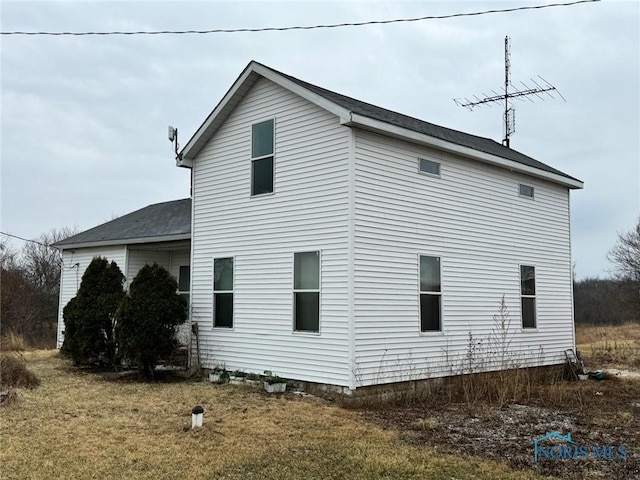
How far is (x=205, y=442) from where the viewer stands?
5961 millimetres

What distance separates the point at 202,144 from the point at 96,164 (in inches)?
615

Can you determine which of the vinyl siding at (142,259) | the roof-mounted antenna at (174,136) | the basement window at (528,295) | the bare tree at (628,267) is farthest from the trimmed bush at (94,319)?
the bare tree at (628,267)

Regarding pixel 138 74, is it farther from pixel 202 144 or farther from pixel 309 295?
pixel 309 295

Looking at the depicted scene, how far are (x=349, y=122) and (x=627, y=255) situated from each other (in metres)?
28.0

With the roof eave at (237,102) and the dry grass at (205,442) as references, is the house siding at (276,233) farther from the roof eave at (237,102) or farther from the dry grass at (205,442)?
the dry grass at (205,442)

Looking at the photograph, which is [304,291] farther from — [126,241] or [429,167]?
[126,241]

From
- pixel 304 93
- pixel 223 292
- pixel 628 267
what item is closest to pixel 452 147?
pixel 304 93

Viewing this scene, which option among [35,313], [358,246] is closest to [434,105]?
[358,246]

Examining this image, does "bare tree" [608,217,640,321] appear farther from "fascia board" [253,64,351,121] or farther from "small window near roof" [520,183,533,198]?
"fascia board" [253,64,351,121]

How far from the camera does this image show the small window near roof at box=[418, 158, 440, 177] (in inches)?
389

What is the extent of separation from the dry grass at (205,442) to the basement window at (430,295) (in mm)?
2485

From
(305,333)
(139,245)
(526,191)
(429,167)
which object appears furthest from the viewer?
(139,245)

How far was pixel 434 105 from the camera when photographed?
1717cm

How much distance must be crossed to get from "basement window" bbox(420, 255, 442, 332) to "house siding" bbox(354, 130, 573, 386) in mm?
115
